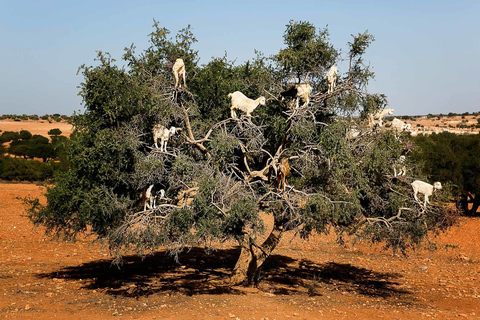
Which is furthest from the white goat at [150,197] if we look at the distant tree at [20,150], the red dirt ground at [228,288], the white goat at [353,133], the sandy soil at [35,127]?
the sandy soil at [35,127]

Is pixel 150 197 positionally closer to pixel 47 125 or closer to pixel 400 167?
pixel 400 167

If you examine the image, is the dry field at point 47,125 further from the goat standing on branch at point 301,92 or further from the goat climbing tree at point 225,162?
the goat standing on branch at point 301,92

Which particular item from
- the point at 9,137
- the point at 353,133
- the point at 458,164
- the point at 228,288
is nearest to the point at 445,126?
the point at 458,164

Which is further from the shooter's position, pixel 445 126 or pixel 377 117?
pixel 445 126

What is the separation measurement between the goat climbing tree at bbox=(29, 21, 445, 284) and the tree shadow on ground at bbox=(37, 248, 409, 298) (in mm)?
1376

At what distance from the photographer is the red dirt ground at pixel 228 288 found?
10781mm

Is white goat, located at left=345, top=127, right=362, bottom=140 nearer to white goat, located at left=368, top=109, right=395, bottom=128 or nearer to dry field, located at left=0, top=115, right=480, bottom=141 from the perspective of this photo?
white goat, located at left=368, top=109, right=395, bottom=128

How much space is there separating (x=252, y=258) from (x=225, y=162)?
298 centimetres

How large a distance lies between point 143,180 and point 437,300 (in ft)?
29.9

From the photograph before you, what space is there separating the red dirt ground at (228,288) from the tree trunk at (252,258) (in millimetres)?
344

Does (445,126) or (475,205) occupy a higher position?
(445,126)

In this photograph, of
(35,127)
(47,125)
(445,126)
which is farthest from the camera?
(47,125)

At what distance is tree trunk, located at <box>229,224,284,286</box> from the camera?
12.5 meters

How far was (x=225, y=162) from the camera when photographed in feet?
38.6
